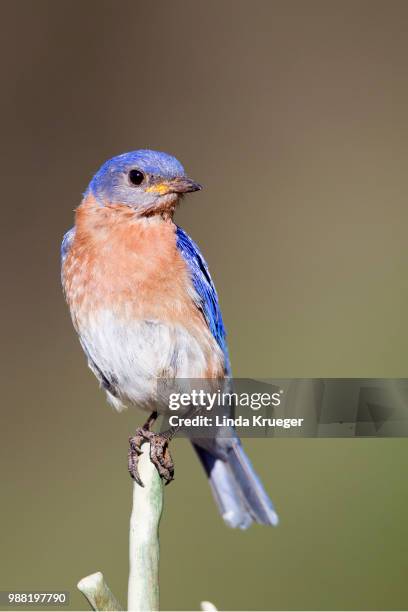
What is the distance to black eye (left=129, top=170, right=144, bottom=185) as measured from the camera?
335 cm

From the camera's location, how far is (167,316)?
3117 mm

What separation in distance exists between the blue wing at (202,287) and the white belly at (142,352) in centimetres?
15

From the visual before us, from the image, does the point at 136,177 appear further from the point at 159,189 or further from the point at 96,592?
the point at 96,592

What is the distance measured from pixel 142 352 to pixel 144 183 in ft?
2.46

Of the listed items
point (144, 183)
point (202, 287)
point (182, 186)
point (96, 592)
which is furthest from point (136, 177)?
point (96, 592)

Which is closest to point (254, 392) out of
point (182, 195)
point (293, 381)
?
point (293, 381)

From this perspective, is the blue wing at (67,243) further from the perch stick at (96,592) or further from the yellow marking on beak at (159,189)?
the perch stick at (96,592)

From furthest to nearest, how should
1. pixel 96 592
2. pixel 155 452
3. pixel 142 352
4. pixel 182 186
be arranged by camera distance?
pixel 182 186
pixel 142 352
pixel 155 452
pixel 96 592

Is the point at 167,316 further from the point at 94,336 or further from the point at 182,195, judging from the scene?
the point at 182,195

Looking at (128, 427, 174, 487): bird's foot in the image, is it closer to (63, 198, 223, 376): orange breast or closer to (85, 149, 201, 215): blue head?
(63, 198, 223, 376): orange breast

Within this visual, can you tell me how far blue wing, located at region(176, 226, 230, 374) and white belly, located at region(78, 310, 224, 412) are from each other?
0.51ft

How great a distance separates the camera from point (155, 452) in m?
2.72

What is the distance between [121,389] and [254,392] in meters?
0.55

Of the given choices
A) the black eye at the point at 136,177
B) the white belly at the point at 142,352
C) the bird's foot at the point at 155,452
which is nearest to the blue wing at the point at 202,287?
the white belly at the point at 142,352
